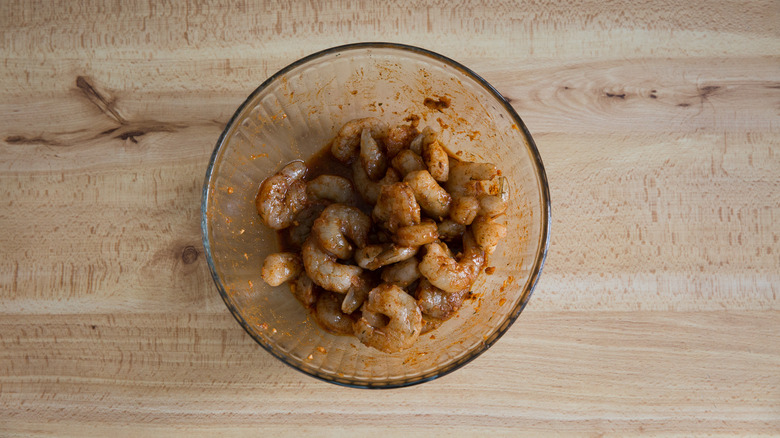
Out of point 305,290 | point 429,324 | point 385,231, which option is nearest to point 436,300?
point 429,324

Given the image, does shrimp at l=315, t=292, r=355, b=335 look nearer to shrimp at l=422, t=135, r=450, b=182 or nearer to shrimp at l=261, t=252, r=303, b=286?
shrimp at l=261, t=252, r=303, b=286

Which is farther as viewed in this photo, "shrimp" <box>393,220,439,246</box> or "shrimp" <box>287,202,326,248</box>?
"shrimp" <box>287,202,326,248</box>

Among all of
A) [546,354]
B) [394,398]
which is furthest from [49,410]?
[546,354]

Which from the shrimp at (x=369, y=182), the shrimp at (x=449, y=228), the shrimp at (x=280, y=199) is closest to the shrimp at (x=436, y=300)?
the shrimp at (x=449, y=228)

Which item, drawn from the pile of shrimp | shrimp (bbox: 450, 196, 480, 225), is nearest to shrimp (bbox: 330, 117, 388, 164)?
the pile of shrimp

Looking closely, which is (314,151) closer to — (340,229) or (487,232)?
(340,229)

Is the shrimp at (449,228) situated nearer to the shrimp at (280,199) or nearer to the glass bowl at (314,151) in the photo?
the glass bowl at (314,151)
